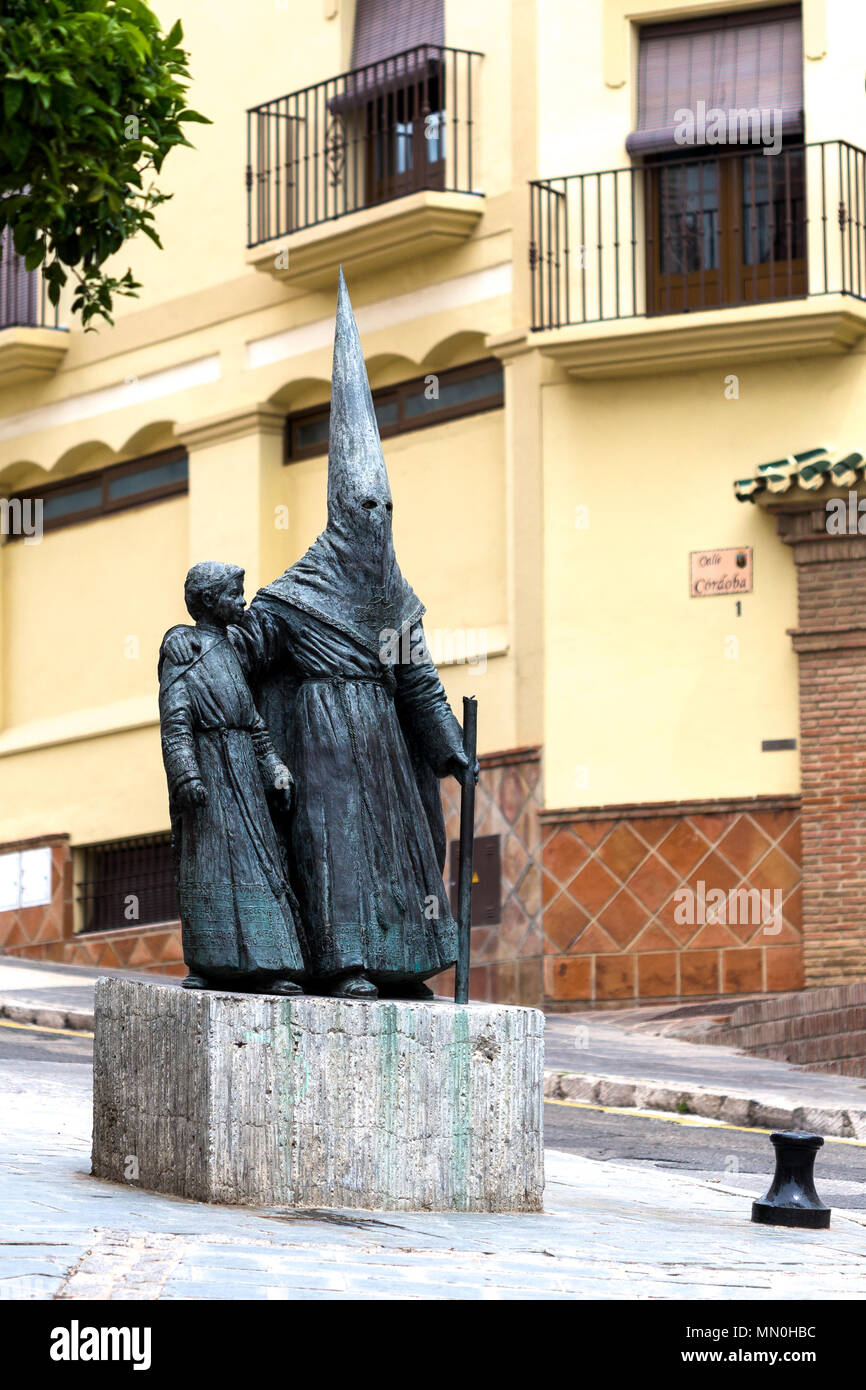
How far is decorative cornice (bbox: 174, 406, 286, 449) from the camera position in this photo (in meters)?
22.2

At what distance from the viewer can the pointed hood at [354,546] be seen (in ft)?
29.9

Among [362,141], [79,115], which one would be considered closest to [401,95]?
[362,141]

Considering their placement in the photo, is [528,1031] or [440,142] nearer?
[528,1031]

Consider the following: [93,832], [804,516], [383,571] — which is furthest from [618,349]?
[383,571]

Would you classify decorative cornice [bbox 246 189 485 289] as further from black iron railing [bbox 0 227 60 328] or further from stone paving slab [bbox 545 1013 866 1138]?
stone paving slab [bbox 545 1013 866 1138]

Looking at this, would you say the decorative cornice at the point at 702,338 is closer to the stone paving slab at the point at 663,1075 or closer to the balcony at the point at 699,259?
the balcony at the point at 699,259

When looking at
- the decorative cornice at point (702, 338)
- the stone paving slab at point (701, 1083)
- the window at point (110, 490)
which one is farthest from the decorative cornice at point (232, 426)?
the stone paving slab at point (701, 1083)

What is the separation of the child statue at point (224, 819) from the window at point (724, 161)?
434 inches

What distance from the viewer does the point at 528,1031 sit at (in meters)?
8.81

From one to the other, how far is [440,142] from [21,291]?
5.62m

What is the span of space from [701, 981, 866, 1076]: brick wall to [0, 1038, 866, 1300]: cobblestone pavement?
6.02m

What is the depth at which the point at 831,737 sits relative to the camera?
18109 millimetres

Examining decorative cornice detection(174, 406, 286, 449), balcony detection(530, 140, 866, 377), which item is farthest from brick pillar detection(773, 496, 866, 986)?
decorative cornice detection(174, 406, 286, 449)
